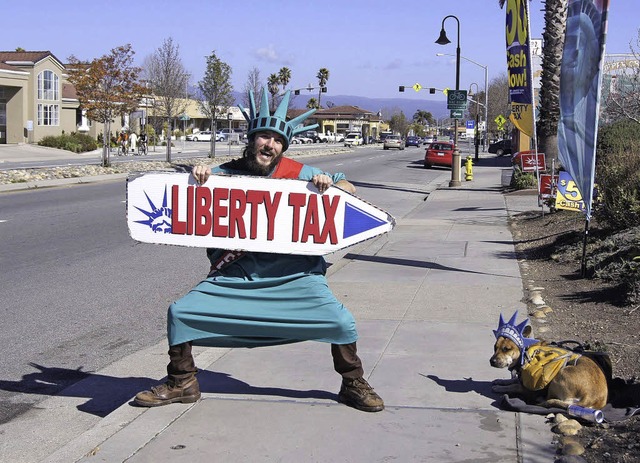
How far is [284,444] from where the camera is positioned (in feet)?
14.4

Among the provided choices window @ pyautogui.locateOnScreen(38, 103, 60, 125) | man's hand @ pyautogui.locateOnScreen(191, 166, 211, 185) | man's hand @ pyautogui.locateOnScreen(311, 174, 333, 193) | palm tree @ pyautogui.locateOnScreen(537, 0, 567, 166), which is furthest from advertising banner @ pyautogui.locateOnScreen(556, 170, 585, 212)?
window @ pyautogui.locateOnScreen(38, 103, 60, 125)

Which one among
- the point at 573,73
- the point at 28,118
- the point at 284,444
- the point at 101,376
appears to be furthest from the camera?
the point at 28,118

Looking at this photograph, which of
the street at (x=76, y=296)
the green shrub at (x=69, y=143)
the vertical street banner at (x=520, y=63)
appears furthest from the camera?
the green shrub at (x=69, y=143)

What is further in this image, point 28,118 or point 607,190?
point 28,118

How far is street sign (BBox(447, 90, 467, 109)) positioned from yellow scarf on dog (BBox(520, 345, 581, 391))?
28171mm

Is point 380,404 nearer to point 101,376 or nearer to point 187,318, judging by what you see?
point 187,318

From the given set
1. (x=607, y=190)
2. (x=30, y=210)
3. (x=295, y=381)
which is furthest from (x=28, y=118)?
(x=295, y=381)

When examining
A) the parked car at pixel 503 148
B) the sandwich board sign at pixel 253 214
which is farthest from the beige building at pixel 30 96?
the sandwich board sign at pixel 253 214

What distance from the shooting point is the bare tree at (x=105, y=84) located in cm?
3481

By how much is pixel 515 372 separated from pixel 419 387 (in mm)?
625

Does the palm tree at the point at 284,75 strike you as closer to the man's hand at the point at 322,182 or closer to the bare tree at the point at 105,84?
the bare tree at the point at 105,84

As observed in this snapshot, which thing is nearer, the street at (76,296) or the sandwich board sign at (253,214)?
the sandwich board sign at (253,214)

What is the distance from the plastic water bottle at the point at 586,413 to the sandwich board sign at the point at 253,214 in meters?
1.43

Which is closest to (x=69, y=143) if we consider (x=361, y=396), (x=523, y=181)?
(x=523, y=181)
